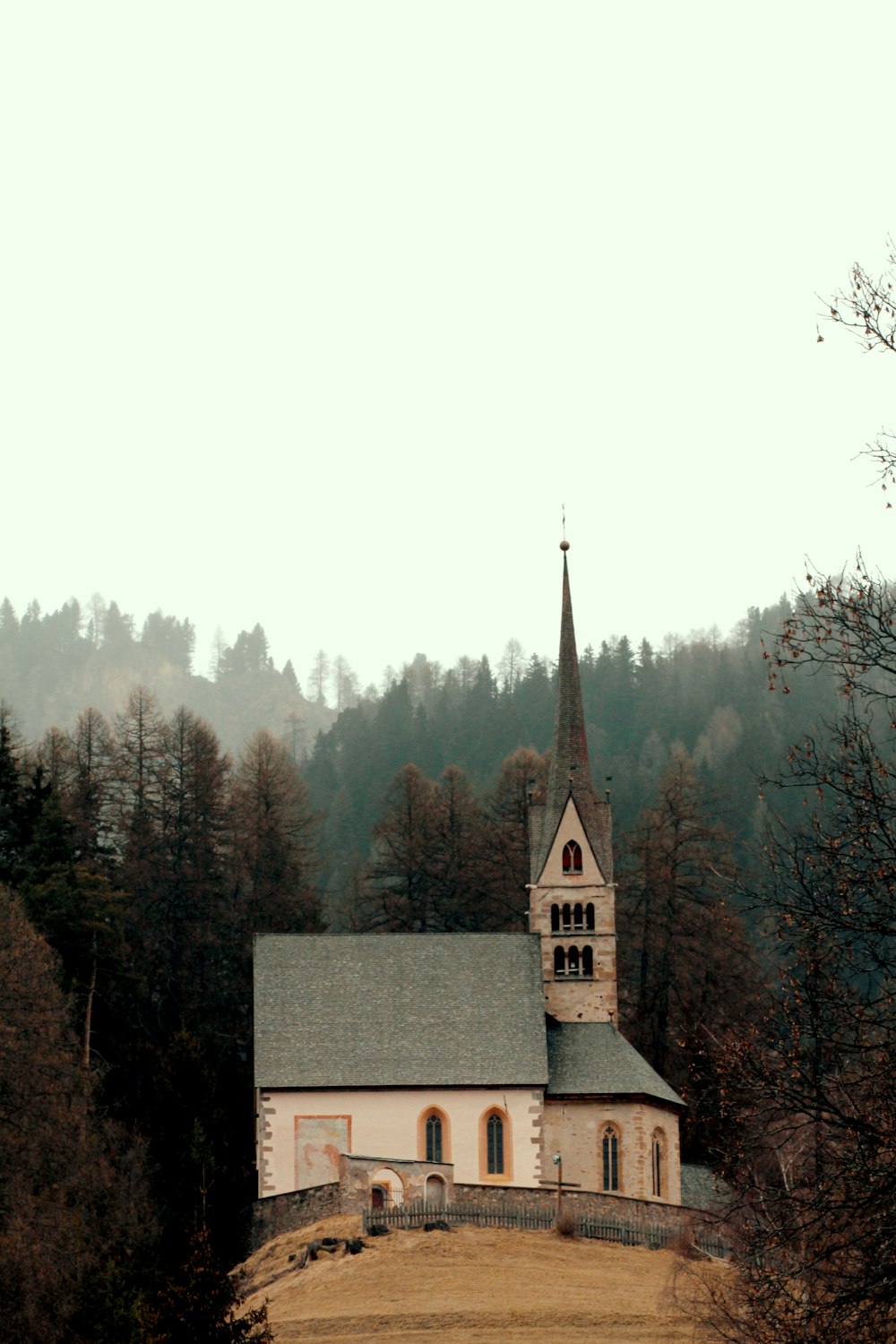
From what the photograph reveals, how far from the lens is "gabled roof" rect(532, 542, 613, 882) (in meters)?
54.4

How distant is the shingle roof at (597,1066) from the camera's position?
5022 centimetres

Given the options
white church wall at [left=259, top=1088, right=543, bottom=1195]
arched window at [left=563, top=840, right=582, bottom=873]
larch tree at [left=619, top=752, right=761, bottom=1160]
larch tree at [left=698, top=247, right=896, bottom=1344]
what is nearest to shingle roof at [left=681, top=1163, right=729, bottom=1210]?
larch tree at [left=619, top=752, right=761, bottom=1160]

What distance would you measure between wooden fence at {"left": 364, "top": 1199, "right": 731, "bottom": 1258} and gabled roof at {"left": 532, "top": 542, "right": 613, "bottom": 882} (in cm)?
1342

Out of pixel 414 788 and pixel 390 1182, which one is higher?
pixel 414 788

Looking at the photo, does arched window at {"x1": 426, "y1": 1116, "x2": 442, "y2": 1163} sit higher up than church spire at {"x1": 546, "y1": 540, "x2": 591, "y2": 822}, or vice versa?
church spire at {"x1": 546, "y1": 540, "x2": 591, "y2": 822}

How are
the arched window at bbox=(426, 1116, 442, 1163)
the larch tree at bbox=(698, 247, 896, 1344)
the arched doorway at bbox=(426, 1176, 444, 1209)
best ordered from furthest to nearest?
the arched window at bbox=(426, 1116, 442, 1163)
the arched doorway at bbox=(426, 1176, 444, 1209)
the larch tree at bbox=(698, 247, 896, 1344)

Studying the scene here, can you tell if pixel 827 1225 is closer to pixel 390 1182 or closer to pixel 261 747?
pixel 390 1182

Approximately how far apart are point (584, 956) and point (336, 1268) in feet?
55.7

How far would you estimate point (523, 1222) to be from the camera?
138 feet

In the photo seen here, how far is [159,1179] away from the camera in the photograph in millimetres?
47531

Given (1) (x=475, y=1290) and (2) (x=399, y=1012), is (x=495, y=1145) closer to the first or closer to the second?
(2) (x=399, y=1012)

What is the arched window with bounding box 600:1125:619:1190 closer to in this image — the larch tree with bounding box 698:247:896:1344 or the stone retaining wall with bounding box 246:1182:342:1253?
the stone retaining wall with bounding box 246:1182:342:1253

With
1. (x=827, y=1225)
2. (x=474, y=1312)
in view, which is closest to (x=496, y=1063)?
(x=474, y=1312)

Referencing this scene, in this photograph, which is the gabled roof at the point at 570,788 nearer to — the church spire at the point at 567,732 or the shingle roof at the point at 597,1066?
the church spire at the point at 567,732
